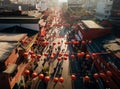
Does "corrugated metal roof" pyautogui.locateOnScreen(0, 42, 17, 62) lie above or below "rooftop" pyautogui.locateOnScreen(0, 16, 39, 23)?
below

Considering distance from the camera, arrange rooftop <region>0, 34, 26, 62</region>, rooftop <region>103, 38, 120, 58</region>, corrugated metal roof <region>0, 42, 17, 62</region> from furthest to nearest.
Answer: rooftop <region>103, 38, 120, 58</region>, rooftop <region>0, 34, 26, 62</region>, corrugated metal roof <region>0, 42, 17, 62</region>

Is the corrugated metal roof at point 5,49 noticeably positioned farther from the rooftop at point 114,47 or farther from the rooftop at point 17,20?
the rooftop at point 114,47

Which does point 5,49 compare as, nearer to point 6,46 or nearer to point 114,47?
point 6,46

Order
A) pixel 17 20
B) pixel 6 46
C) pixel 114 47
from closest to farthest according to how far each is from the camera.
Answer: pixel 6 46 → pixel 114 47 → pixel 17 20

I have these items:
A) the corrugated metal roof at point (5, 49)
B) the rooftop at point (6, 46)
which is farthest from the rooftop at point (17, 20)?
the corrugated metal roof at point (5, 49)

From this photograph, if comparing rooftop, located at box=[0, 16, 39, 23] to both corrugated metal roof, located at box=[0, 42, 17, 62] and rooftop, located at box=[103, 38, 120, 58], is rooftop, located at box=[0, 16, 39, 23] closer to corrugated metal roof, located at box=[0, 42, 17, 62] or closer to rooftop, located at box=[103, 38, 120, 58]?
corrugated metal roof, located at box=[0, 42, 17, 62]

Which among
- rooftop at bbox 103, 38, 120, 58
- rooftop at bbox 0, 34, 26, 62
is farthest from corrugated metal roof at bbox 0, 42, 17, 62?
rooftop at bbox 103, 38, 120, 58

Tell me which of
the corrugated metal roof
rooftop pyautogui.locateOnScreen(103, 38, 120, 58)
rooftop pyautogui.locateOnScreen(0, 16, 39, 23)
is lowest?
rooftop pyautogui.locateOnScreen(103, 38, 120, 58)

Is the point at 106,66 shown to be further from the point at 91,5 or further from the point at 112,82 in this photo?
the point at 91,5

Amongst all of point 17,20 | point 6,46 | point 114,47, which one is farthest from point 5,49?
point 114,47

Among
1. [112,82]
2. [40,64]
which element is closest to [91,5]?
[40,64]

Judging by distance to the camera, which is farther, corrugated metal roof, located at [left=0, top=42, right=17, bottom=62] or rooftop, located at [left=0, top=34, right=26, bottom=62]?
rooftop, located at [left=0, top=34, right=26, bottom=62]
